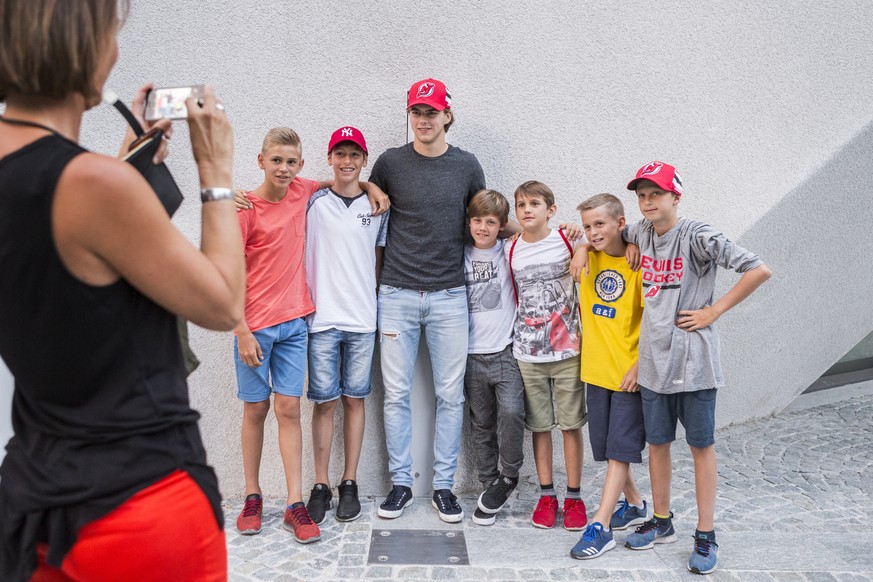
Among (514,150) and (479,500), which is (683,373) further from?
(514,150)

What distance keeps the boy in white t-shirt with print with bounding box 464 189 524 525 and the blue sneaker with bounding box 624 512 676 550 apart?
2.35 feet

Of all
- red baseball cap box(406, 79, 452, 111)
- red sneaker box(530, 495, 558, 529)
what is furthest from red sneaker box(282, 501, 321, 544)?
red baseball cap box(406, 79, 452, 111)

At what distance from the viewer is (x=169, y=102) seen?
57.2 inches

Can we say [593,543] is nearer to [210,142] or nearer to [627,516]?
[627,516]

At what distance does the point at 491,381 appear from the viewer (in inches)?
165

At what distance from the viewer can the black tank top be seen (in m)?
1.17

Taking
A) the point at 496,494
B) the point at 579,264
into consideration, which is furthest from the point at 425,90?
the point at 496,494

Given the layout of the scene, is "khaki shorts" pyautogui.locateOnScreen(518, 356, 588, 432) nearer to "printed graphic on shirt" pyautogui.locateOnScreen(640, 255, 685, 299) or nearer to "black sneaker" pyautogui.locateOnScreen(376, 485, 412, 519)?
"printed graphic on shirt" pyautogui.locateOnScreen(640, 255, 685, 299)

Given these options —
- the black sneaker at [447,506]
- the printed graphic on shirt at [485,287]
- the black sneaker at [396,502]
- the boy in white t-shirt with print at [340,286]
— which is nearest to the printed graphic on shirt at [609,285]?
the printed graphic on shirt at [485,287]

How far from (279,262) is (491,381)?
1261 mm

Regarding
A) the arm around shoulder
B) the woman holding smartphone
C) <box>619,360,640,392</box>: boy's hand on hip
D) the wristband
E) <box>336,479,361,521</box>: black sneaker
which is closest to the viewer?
the woman holding smartphone

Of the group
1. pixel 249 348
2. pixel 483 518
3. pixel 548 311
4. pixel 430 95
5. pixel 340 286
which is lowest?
pixel 483 518

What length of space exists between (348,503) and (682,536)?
1663 mm

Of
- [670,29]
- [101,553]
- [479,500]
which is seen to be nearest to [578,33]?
[670,29]
